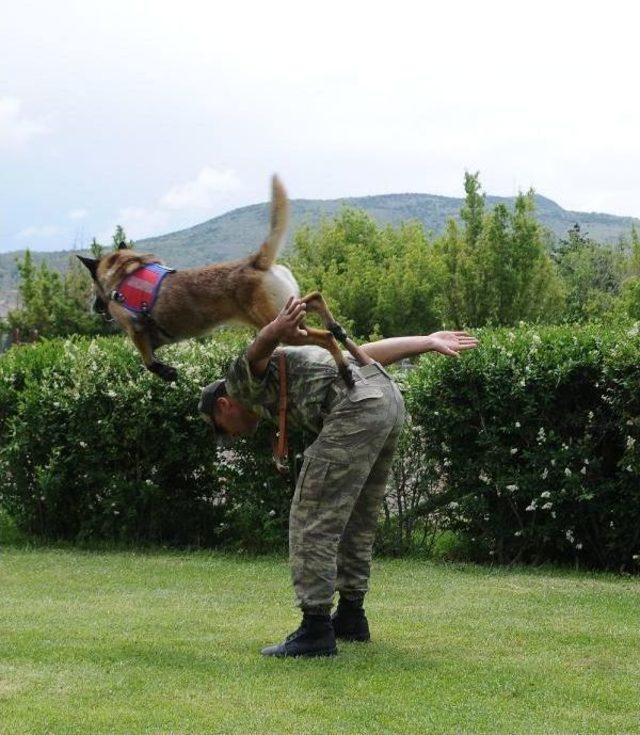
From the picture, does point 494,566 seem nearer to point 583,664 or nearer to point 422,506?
point 422,506

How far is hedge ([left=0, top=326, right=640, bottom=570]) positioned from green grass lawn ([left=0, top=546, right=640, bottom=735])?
2.43 ft

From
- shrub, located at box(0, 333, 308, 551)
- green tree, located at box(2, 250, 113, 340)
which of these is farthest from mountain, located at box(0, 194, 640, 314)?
shrub, located at box(0, 333, 308, 551)

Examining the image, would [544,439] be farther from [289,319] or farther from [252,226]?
[252,226]

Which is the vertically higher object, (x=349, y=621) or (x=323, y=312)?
(x=323, y=312)

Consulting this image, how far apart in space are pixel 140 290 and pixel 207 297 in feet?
1.21

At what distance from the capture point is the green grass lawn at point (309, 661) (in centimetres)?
507

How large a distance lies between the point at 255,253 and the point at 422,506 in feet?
16.5

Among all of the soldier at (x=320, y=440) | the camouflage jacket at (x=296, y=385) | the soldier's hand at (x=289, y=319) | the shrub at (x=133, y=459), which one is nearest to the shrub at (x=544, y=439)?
the shrub at (x=133, y=459)

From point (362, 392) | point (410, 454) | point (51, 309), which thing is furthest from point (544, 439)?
point (51, 309)

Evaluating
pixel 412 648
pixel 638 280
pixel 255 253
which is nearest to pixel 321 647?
pixel 412 648

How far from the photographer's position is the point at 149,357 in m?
6.01

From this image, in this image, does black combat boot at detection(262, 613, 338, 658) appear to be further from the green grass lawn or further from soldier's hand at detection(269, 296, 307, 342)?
soldier's hand at detection(269, 296, 307, 342)

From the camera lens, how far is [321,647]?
6145mm

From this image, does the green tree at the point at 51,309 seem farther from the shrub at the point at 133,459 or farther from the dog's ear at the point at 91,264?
the dog's ear at the point at 91,264
